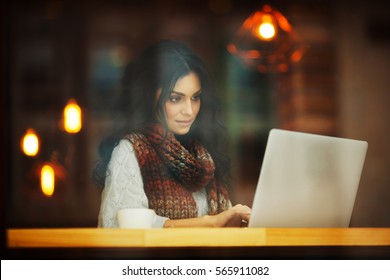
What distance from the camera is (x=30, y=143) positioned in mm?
2406

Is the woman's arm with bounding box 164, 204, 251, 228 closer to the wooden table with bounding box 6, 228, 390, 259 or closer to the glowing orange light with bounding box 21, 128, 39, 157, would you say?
the wooden table with bounding box 6, 228, 390, 259

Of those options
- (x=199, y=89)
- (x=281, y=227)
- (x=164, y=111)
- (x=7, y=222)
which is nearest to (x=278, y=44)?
(x=199, y=89)

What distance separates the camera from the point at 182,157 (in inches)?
97.9

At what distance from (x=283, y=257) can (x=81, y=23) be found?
1252 mm

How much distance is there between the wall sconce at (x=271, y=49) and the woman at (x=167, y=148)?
0.99 ft

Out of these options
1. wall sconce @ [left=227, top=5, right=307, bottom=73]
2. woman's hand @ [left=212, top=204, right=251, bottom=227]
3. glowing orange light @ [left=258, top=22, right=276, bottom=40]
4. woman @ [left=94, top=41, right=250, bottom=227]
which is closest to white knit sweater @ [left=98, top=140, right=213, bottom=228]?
woman @ [left=94, top=41, right=250, bottom=227]

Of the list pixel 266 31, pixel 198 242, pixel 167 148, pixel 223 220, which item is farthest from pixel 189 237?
pixel 266 31

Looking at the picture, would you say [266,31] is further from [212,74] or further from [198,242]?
[198,242]

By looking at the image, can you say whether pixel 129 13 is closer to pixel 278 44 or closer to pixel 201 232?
pixel 278 44

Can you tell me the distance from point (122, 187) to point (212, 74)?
0.64 metres

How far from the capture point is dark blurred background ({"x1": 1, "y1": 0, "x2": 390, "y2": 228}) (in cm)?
242

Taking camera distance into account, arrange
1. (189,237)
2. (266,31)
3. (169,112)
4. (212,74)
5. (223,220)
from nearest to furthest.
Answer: (189,237), (223,220), (169,112), (212,74), (266,31)

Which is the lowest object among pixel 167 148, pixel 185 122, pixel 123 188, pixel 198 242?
pixel 198 242

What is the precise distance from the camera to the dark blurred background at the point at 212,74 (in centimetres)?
242
